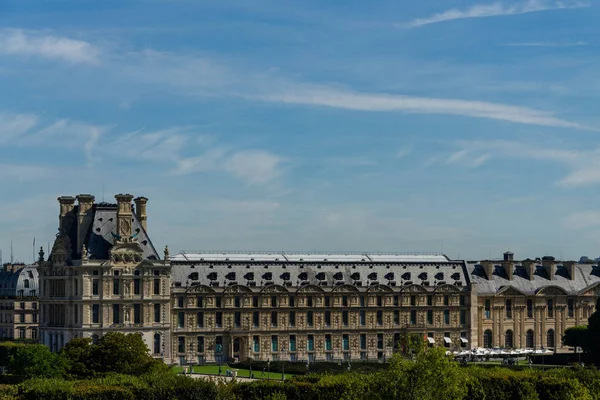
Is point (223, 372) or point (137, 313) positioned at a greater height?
point (137, 313)

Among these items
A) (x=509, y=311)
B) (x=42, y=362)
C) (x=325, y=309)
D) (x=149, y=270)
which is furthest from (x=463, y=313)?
(x=42, y=362)

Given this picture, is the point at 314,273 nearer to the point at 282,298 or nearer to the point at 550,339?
the point at 282,298

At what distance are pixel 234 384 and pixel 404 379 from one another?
20.9m

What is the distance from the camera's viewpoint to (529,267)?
7131 inches

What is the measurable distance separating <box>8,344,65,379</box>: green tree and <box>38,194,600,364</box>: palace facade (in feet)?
62.8

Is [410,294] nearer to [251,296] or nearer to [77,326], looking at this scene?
[251,296]

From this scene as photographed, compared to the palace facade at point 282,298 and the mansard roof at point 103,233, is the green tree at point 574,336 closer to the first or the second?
the palace facade at point 282,298

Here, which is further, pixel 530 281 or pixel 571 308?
pixel 571 308

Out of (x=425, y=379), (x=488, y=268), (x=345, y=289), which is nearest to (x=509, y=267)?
(x=488, y=268)

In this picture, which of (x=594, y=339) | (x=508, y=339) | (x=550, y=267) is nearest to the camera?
(x=594, y=339)

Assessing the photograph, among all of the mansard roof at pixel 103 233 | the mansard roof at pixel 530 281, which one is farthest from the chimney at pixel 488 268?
the mansard roof at pixel 103 233

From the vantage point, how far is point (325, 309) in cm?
16875

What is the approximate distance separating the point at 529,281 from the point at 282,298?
1499 inches

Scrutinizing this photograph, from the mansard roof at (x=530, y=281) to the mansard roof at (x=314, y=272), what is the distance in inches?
118
